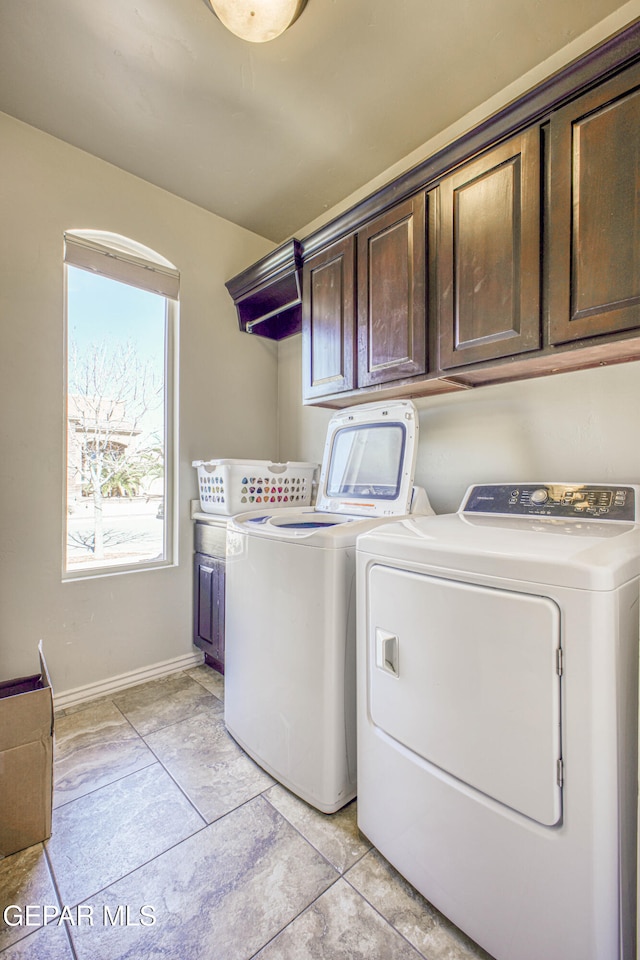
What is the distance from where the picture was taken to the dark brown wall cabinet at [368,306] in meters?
1.68

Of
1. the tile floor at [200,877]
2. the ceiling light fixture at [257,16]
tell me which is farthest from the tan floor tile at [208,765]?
the ceiling light fixture at [257,16]

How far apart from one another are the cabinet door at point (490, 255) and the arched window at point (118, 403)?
1.59 meters

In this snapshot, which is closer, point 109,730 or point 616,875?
point 616,875

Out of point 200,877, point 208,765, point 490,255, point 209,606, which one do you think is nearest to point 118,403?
point 209,606

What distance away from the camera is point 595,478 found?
4.99 feet

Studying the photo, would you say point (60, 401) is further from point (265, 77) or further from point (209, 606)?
point (265, 77)

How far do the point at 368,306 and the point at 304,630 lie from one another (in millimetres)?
1388

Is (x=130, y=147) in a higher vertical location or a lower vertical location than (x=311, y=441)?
higher

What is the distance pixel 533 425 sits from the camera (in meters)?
1.70

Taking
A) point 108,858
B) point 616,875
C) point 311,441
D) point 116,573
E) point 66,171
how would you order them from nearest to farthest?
point 616,875 → point 108,858 → point 66,171 → point 116,573 → point 311,441

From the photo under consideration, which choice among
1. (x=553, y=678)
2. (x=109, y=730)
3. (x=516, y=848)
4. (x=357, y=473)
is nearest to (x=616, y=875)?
(x=516, y=848)

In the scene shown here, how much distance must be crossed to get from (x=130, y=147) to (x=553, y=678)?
273 cm

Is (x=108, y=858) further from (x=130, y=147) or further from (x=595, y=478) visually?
(x=130, y=147)

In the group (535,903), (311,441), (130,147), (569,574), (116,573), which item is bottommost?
(535,903)
